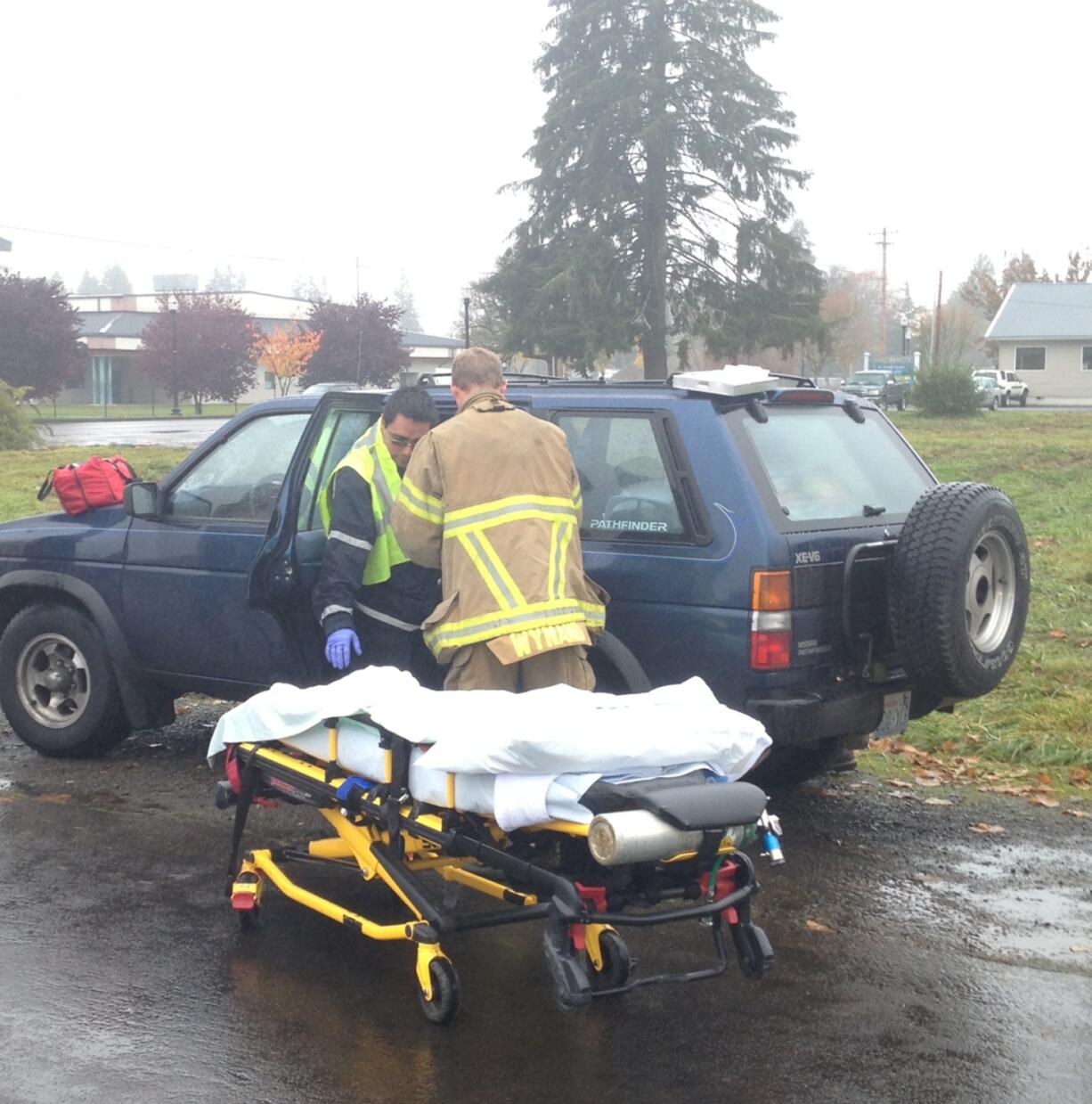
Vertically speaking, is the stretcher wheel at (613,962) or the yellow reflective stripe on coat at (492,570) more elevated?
the yellow reflective stripe on coat at (492,570)

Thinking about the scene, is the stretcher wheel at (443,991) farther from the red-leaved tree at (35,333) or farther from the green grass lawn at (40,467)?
the red-leaved tree at (35,333)

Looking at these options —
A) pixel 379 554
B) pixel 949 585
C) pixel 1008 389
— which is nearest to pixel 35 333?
pixel 1008 389

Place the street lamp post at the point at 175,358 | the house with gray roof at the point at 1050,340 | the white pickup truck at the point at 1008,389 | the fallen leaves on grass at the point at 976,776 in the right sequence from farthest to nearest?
the house with gray roof at the point at 1050,340 < the street lamp post at the point at 175,358 < the white pickup truck at the point at 1008,389 < the fallen leaves on grass at the point at 976,776

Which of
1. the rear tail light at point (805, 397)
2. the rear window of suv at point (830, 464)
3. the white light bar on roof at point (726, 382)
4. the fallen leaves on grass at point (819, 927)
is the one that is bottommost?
the fallen leaves on grass at point (819, 927)

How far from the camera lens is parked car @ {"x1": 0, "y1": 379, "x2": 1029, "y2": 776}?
5.50 meters

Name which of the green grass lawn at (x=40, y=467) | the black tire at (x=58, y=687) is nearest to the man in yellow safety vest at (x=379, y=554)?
the black tire at (x=58, y=687)

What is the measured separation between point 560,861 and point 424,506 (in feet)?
4.62

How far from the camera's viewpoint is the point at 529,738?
4012 millimetres

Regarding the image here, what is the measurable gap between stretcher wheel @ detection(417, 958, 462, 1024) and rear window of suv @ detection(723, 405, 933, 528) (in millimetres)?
2144

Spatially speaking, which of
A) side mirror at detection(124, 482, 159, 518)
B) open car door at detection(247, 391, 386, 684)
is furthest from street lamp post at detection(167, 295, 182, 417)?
open car door at detection(247, 391, 386, 684)

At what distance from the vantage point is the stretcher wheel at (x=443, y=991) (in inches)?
169

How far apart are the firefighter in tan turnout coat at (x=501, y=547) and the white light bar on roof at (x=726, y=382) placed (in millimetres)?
809

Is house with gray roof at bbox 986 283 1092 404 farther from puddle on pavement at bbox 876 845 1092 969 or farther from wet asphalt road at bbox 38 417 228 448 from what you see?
puddle on pavement at bbox 876 845 1092 969

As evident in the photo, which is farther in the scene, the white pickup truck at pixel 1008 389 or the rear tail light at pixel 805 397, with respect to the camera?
the white pickup truck at pixel 1008 389
